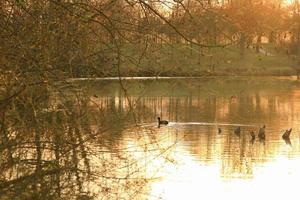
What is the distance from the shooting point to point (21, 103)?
14.9 feet

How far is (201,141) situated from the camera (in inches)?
723

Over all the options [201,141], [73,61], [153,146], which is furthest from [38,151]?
[201,141]

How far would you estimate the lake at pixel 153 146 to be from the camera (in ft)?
15.2

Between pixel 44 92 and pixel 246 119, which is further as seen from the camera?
pixel 246 119

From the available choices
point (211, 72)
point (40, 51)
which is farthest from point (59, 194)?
point (211, 72)

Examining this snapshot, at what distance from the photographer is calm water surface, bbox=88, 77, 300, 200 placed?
5.80 m

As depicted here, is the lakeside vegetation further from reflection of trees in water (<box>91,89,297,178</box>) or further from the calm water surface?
reflection of trees in water (<box>91,89,297,178</box>)

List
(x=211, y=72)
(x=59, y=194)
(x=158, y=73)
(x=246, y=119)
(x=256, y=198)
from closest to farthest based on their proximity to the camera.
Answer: (x=59, y=194)
(x=158, y=73)
(x=211, y=72)
(x=256, y=198)
(x=246, y=119)

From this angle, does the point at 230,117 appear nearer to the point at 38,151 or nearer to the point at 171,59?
the point at 171,59

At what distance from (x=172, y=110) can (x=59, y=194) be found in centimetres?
2246

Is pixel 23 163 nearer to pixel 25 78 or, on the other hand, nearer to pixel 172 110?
pixel 25 78

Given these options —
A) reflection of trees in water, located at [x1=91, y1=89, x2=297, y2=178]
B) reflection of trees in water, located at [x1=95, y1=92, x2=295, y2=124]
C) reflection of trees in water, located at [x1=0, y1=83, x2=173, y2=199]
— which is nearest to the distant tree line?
reflection of trees in water, located at [x1=0, y1=83, x2=173, y2=199]

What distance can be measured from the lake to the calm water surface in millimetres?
21

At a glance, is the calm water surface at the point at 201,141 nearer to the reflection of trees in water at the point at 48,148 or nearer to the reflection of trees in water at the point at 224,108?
the reflection of trees in water at the point at 224,108
